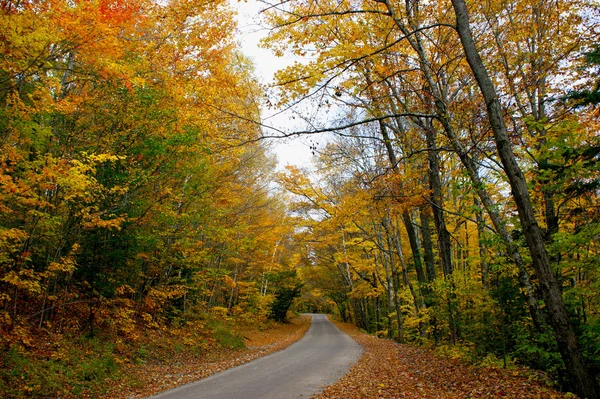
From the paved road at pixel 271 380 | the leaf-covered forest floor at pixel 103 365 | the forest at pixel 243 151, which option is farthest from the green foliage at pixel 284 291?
the paved road at pixel 271 380

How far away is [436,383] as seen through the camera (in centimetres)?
667

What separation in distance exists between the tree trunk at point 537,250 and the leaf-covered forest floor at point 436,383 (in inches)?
16.0

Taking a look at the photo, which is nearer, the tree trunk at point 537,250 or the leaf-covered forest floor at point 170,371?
the tree trunk at point 537,250

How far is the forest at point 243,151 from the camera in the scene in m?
5.47

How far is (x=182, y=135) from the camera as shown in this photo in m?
10.3

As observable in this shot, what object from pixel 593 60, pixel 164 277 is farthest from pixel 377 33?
pixel 164 277

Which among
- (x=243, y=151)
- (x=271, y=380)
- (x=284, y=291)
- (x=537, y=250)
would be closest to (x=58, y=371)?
(x=271, y=380)

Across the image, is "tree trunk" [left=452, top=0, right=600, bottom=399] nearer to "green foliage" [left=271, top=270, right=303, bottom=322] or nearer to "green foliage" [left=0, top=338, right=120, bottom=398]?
"green foliage" [left=0, top=338, right=120, bottom=398]

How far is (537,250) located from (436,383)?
369 centimetres

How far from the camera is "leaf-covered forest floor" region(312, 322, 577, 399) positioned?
535 cm

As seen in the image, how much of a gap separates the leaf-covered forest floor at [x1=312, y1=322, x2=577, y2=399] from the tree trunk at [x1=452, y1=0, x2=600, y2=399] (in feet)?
1.34

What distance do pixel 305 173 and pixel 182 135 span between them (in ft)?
24.4

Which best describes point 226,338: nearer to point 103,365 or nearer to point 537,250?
point 103,365

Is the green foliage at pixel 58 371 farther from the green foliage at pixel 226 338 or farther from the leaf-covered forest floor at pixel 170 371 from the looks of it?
the green foliage at pixel 226 338
